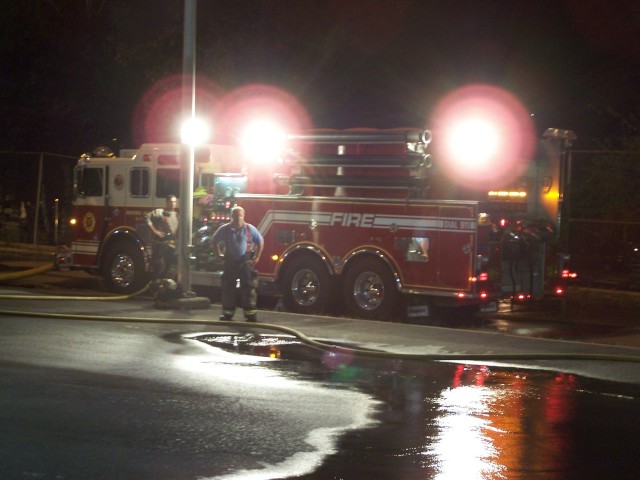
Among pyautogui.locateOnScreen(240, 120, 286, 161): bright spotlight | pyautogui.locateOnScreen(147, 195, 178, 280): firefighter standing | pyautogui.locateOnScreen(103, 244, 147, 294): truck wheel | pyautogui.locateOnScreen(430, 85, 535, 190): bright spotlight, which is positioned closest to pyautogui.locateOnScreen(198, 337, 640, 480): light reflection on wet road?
pyautogui.locateOnScreen(430, 85, 535, 190): bright spotlight

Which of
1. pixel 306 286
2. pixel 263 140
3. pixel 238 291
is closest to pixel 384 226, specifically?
pixel 306 286

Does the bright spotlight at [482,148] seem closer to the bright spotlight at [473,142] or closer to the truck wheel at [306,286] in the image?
the bright spotlight at [473,142]

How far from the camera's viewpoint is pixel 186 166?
1605cm

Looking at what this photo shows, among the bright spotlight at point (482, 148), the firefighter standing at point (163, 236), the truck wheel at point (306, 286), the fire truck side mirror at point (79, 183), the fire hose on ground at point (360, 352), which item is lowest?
the fire hose on ground at point (360, 352)

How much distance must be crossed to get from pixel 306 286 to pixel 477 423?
27.2 feet

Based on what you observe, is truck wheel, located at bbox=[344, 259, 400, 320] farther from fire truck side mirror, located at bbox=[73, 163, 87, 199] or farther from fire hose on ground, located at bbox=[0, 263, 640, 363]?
fire truck side mirror, located at bbox=[73, 163, 87, 199]

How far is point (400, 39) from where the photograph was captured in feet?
83.9

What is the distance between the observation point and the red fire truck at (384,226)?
15398mm

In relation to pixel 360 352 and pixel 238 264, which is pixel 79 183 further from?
pixel 360 352

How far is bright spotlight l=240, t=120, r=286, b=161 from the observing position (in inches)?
685

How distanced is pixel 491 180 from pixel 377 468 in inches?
369

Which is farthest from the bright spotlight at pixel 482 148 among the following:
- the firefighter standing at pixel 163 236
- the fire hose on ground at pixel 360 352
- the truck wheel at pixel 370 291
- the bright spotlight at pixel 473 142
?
the firefighter standing at pixel 163 236

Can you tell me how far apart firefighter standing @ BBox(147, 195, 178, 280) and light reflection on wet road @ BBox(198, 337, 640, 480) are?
5.39 m

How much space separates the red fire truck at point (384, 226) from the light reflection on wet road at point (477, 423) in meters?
3.68
